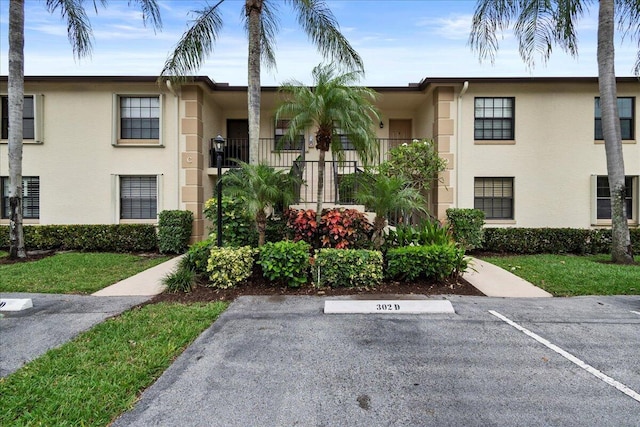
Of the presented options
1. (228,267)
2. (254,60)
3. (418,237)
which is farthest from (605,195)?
(228,267)

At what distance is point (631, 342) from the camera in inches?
165

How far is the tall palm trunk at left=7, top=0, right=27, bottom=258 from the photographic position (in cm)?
916

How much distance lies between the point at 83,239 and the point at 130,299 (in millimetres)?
6458

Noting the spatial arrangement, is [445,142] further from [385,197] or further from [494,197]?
[385,197]

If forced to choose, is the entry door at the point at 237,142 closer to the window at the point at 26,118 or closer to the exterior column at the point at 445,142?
the window at the point at 26,118

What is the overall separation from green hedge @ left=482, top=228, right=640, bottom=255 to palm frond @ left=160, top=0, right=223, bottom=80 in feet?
33.1

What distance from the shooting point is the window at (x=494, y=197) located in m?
11.9

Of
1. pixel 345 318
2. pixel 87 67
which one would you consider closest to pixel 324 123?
pixel 345 318

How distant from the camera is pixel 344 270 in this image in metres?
6.64

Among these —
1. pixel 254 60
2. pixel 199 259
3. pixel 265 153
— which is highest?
pixel 254 60

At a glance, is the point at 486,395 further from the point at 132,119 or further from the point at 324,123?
the point at 132,119

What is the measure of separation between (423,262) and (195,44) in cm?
789

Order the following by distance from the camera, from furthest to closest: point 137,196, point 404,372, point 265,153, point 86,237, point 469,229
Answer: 1. point 265,153
2. point 137,196
3. point 86,237
4. point 469,229
5. point 404,372

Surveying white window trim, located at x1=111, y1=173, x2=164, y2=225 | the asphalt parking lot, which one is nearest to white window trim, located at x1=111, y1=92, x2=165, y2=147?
white window trim, located at x1=111, y1=173, x2=164, y2=225
